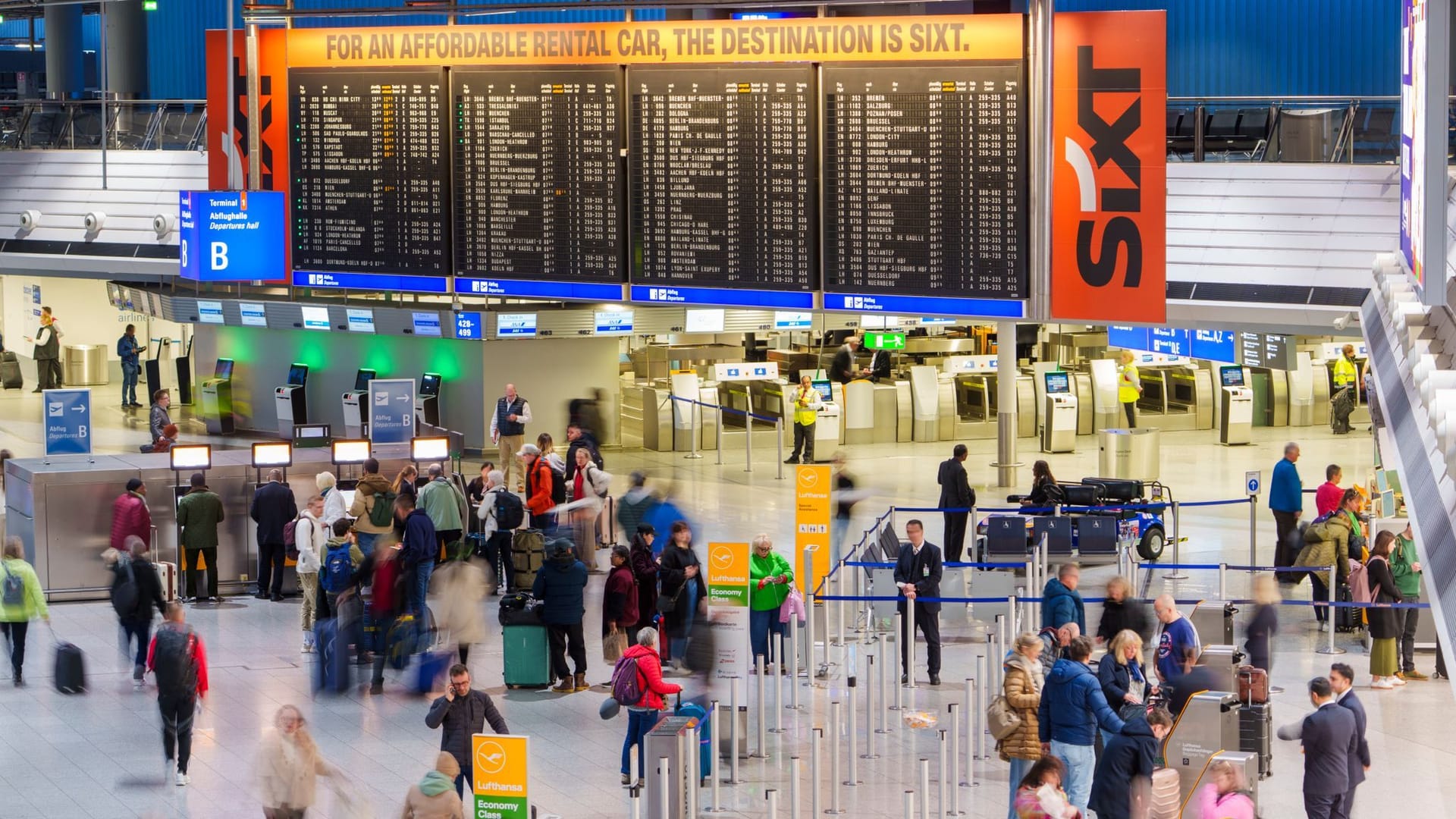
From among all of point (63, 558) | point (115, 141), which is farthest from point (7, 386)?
point (63, 558)

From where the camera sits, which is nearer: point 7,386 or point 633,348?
point 633,348

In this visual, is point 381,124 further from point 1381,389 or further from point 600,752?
point 1381,389

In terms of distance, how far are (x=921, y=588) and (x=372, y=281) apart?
17.7 ft

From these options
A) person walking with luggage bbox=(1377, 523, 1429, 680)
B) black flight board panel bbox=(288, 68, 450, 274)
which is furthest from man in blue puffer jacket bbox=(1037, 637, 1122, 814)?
black flight board panel bbox=(288, 68, 450, 274)

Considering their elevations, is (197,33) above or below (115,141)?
above

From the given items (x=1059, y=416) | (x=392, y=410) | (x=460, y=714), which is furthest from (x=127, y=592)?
(x=1059, y=416)

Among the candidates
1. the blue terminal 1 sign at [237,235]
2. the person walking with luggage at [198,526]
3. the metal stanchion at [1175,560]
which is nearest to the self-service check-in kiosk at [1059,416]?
the metal stanchion at [1175,560]

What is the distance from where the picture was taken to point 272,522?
1677 cm

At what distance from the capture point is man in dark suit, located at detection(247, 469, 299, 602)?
1678 cm

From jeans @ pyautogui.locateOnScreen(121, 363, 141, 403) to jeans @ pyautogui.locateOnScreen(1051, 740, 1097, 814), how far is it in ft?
74.0

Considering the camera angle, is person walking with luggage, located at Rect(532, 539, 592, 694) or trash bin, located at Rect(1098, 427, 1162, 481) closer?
person walking with luggage, located at Rect(532, 539, 592, 694)

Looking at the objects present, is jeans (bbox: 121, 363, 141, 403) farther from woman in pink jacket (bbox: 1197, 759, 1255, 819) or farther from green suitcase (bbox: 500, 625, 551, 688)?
woman in pink jacket (bbox: 1197, 759, 1255, 819)

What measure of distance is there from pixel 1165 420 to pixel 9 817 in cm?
2068

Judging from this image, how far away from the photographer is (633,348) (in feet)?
96.1
